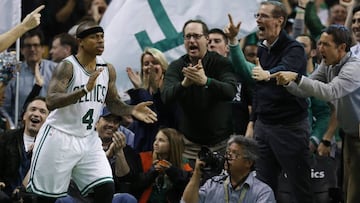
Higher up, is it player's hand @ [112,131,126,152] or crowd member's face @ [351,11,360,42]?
crowd member's face @ [351,11,360,42]

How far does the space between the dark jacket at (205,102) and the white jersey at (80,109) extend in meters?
1.12

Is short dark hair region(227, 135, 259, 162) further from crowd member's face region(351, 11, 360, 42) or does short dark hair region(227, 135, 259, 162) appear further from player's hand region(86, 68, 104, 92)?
crowd member's face region(351, 11, 360, 42)

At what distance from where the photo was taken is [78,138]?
32.0ft

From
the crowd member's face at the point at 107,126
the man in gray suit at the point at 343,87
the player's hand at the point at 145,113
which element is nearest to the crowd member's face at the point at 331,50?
the man in gray suit at the point at 343,87

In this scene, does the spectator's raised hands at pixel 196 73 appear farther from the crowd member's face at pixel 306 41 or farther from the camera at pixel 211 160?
the crowd member's face at pixel 306 41

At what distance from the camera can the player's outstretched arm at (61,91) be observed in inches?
366

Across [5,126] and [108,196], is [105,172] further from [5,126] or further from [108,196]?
[5,126]

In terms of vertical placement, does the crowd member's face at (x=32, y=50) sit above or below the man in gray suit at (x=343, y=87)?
above

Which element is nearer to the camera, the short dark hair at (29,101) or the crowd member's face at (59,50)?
the short dark hair at (29,101)

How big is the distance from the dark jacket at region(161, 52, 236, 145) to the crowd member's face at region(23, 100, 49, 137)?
1.25 meters

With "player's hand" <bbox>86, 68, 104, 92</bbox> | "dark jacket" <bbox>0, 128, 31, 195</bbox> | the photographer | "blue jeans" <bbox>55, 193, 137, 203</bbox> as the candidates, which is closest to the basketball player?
"player's hand" <bbox>86, 68, 104, 92</bbox>

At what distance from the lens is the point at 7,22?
1166 cm

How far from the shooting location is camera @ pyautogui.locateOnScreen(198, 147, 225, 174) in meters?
9.73

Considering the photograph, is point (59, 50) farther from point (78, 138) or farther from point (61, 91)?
point (61, 91)
